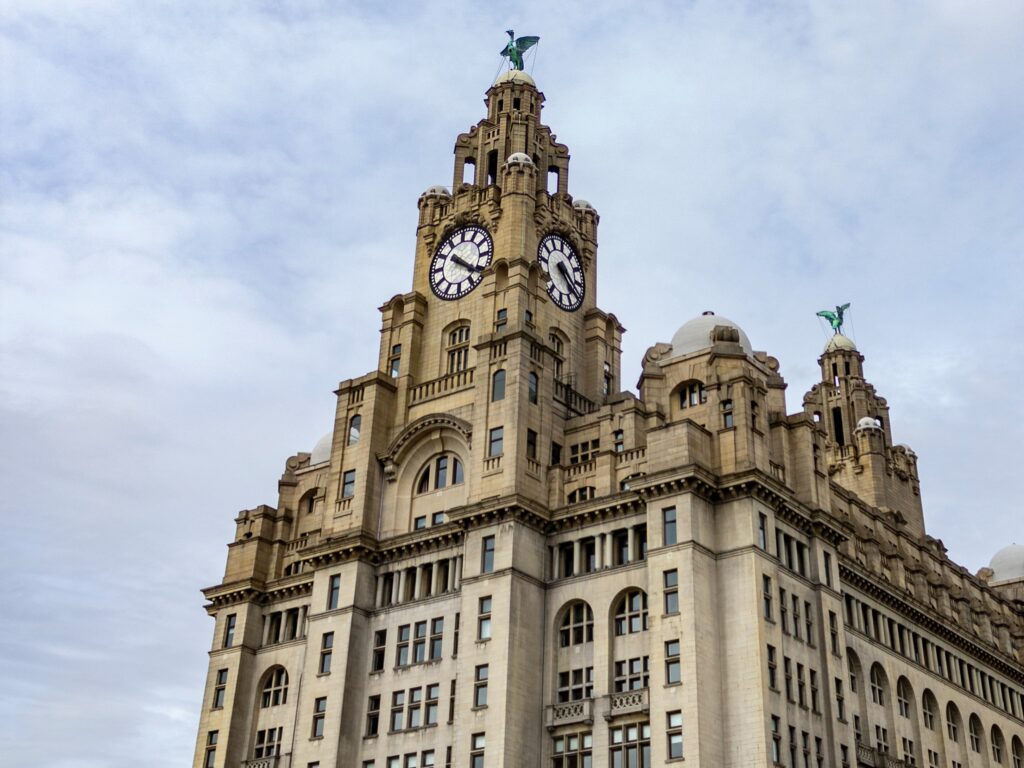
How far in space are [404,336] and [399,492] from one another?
12.4 metres

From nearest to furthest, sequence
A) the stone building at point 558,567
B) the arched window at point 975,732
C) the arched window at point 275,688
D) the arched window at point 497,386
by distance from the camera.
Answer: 1. the stone building at point 558,567
2. the arched window at point 497,386
3. the arched window at point 275,688
4. the arched window at point 975,732

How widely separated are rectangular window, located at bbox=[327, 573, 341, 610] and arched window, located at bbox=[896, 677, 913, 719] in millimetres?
37254

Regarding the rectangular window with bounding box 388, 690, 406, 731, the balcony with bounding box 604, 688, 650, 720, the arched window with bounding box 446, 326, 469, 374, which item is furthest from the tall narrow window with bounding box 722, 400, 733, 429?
the rectangular window with bounding box 388, 690, 406, 731

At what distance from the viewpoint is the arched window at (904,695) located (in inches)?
3413

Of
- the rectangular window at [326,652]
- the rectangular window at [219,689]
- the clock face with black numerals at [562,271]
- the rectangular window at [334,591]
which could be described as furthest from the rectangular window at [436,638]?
the clock face with black numerals at [562,271]

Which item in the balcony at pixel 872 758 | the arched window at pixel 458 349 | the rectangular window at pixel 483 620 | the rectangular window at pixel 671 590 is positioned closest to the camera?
the rectangular window at pixel 671 590

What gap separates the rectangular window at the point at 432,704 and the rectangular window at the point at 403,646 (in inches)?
108

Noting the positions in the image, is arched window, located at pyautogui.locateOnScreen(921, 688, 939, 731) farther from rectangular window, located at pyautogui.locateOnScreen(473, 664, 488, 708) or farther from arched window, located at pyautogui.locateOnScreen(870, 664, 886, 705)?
rectangular window, located at pyautogui.locateOnScreen(473, 664, 488, 708)

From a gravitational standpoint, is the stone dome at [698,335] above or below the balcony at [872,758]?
above

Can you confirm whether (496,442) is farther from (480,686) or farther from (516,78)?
(516,78)

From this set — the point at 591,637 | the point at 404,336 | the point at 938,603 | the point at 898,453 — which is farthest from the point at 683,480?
the point at 898,453

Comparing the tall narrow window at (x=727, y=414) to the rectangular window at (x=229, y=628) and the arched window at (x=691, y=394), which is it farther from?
the rectangular window at (x=229, y=628)

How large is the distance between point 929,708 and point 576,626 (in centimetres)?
2937

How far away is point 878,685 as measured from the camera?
85.1 meters
